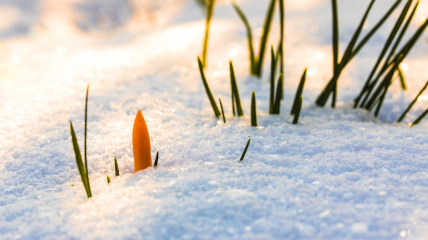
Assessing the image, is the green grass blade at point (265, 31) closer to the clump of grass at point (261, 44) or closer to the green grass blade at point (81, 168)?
the clump of grass at point (261, 44)

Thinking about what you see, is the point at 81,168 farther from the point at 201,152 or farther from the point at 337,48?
the point at 337,48

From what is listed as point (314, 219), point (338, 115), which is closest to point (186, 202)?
point (314, 219)

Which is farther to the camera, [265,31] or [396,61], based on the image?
[265,31]

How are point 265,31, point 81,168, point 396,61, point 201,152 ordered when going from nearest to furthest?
point 81,168
point 201,152
point 396,61
point 265,31

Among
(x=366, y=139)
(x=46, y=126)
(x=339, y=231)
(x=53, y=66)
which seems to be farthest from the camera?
(x=53, y=66)

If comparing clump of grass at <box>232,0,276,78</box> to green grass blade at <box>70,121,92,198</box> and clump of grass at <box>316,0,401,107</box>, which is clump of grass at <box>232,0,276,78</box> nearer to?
clump of grass at <box>316,0,401,107</box>

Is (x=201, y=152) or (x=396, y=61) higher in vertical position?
(x=396, y=61)

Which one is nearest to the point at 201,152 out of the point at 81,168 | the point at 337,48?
the point at 81,168

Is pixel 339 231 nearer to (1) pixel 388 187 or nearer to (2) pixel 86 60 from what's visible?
(1) pixel 388 187

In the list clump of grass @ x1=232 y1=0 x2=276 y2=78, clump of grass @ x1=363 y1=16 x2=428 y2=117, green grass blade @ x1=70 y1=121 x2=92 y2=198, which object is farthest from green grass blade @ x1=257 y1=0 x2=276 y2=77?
green grass blade @ x1=70 y1=121 x2=92 y2=198
